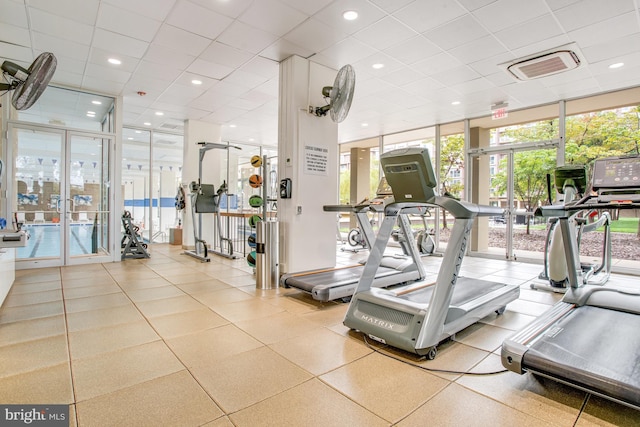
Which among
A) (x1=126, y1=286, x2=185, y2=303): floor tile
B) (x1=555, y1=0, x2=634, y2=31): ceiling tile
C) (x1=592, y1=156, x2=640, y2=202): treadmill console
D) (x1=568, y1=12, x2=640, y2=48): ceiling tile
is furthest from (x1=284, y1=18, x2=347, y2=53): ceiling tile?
(x1=126, y1=286, x2=185, y2=303): floor tile

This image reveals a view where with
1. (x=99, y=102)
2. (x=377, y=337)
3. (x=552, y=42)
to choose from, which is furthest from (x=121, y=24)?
(x=552, y=42)

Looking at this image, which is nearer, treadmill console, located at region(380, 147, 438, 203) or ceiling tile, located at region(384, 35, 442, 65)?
treadmill console, located at region(380, 147, 438, 203)

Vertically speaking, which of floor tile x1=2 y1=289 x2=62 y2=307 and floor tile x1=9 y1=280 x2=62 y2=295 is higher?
floor tile x1=9 y1=280 x2=62 y2=295

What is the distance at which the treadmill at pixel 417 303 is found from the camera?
7.94 feet

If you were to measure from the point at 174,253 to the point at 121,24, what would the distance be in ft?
16.3

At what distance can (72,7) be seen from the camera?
3602mm

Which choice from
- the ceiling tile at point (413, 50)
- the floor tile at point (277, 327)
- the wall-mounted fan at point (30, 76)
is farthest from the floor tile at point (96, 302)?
the ceiling tile at point (413, 50)

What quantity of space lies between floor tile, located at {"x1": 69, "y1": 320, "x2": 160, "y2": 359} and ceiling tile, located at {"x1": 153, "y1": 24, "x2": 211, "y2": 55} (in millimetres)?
3486

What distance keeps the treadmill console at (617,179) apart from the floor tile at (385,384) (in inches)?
92.4

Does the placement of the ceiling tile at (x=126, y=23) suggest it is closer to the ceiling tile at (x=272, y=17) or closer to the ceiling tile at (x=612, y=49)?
the ceiling tile at (x=272, y=17)

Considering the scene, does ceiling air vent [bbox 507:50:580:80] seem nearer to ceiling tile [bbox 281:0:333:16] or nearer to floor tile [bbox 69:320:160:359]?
ceiling tile [bbox 281:0:333:16]

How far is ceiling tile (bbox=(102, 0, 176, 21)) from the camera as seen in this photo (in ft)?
11.5

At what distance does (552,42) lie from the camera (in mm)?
4180

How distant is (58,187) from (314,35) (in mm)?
5493
